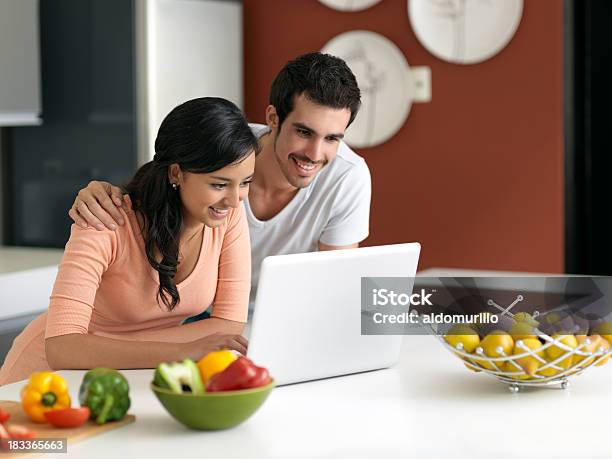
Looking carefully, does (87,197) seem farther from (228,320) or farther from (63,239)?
(63,239)

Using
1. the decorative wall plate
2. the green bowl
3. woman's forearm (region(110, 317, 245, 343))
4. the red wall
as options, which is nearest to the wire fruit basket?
the green bowl

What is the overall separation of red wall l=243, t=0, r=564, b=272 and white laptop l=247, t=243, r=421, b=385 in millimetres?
2423

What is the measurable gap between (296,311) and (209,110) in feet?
1.67

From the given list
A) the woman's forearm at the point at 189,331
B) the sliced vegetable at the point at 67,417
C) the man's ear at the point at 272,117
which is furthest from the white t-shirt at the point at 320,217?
the sliced vegetable at the point at 67,417

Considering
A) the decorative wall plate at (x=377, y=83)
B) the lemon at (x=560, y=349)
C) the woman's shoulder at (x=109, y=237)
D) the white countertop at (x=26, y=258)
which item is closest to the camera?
the lemon at (x=560, y=349)

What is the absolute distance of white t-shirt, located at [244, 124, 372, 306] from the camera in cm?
269

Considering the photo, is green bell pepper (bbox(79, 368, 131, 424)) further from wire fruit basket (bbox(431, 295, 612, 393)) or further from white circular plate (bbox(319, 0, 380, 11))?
white circular plate (bbox(319, 0, 380, 11))

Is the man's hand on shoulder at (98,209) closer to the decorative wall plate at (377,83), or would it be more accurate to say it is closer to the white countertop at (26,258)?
the white countertop at (26,258)

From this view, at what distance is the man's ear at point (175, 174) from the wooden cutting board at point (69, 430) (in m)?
0.67

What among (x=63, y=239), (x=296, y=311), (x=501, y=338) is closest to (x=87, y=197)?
(x=296, y=311)

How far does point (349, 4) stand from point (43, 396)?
10.8ft

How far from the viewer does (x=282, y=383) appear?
6.05 ft

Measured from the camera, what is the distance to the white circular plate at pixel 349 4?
4512mm

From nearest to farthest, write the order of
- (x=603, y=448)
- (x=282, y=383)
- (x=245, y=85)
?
(x=603, y=448), (x=282, y=383), (x=245, y=85)
